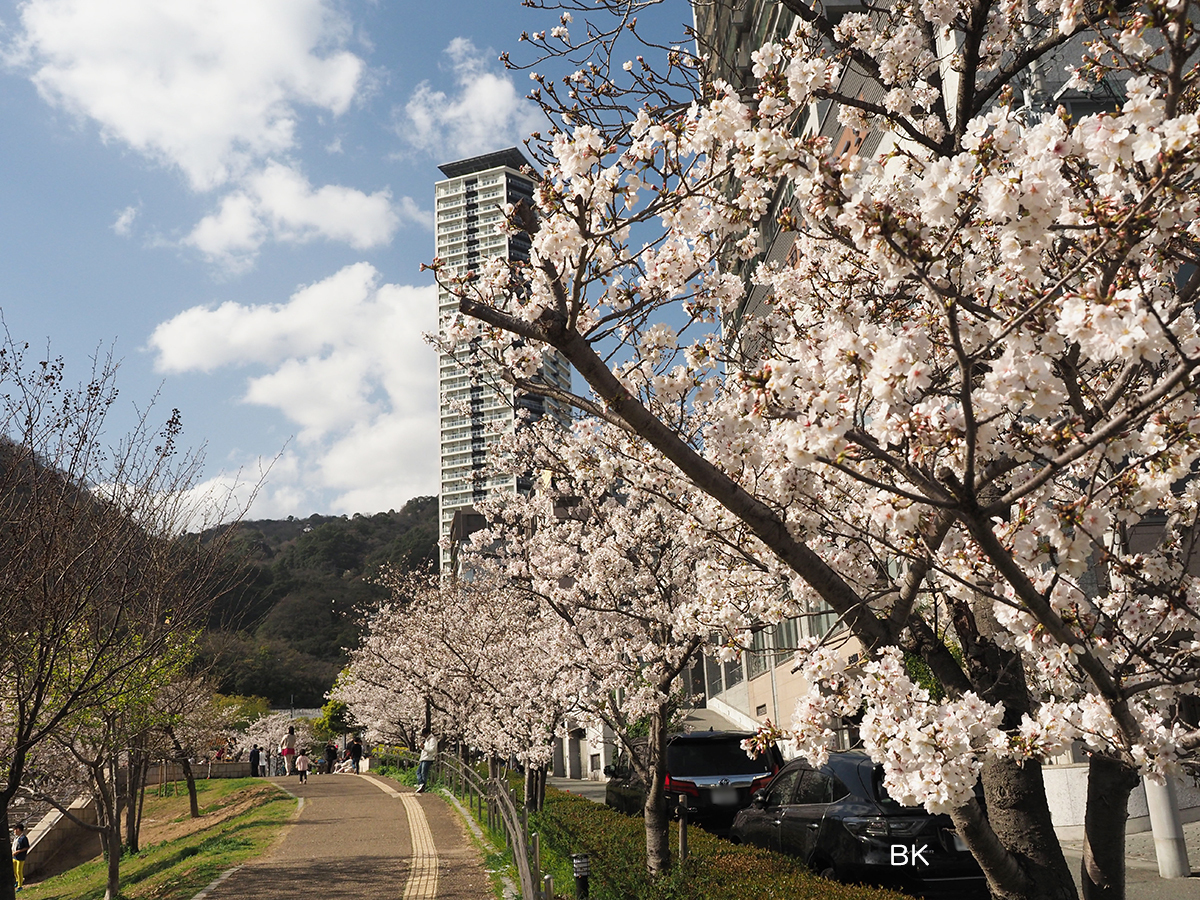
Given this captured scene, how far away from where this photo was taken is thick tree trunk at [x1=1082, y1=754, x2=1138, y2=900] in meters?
3.74

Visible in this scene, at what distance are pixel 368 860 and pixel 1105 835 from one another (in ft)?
40.2

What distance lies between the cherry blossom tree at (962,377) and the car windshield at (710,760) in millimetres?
8281

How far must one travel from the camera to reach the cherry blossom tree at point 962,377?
275cm

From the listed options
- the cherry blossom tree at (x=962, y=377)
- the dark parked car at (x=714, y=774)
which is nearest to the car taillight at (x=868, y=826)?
the cherry blossom tree at (x=962, y=377)

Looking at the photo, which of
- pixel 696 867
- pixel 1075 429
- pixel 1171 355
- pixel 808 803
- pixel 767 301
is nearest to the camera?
pixel 1075 429

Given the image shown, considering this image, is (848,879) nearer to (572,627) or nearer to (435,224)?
(572,627)

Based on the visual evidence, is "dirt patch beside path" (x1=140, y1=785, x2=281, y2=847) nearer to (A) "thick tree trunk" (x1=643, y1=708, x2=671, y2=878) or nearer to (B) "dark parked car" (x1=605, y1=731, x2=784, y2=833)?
(B) "dark parked car" (x1=605, y1=731, x2=784, y2=833)

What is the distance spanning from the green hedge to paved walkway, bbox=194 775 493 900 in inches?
47.7

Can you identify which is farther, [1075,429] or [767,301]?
[767,301]

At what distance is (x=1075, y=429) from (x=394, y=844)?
14.8 metres

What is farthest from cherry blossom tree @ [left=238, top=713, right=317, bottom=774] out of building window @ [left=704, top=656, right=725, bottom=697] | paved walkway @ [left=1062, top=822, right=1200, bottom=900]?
paved walkway @ [left=1062, top=822, right=1200, bottom=900]

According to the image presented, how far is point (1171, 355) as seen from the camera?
338cm

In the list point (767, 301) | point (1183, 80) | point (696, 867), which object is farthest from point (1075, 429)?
point (696, 867)

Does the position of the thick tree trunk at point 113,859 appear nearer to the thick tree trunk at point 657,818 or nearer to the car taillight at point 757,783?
the thick tree trunk at point 657,818
